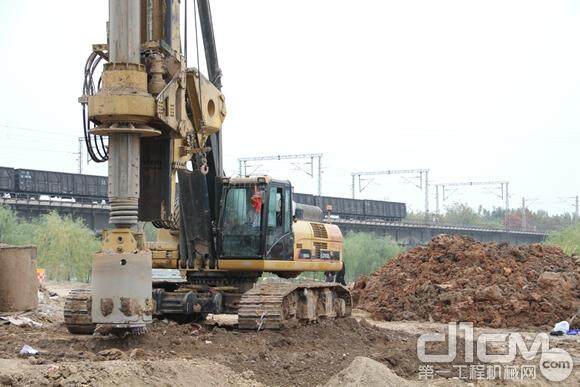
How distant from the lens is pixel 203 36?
15.9 m

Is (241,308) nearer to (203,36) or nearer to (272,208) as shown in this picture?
(272,208)

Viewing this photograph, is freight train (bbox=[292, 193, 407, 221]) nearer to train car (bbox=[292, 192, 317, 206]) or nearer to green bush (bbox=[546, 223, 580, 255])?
train car (bbox=[292, 192, 317, 206])

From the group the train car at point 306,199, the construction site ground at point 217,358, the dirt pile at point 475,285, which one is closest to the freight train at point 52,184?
the train car at point 306,199

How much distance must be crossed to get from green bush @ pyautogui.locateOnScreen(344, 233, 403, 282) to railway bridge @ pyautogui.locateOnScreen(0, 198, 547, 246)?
268cm

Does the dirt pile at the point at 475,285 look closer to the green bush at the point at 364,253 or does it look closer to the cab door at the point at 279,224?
the cab door at the point at 279,224

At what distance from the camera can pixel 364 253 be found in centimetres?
6272

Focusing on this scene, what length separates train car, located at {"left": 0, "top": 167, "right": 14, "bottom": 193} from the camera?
172 ft

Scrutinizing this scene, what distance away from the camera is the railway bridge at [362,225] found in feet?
174

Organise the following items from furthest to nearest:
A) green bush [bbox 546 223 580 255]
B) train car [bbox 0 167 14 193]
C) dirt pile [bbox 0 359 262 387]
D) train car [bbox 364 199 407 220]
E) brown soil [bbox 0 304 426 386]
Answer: train car [bbox 364 199 407 220] < green bush [bbox 546 223 580 255] < train car [bbox 0 167 14 193] < brown soil [bbox 0 304 426 386] < dirt pile [bbox 0 359 262 387]

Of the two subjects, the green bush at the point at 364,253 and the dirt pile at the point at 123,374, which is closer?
the dirt pile at the point at 123,374

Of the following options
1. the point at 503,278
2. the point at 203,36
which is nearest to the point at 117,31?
the point at 203,36

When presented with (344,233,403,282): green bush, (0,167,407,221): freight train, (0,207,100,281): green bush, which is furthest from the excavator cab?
(344,233,403,282): green bush

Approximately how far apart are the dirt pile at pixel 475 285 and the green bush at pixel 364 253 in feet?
103

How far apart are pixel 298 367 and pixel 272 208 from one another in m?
4.45
